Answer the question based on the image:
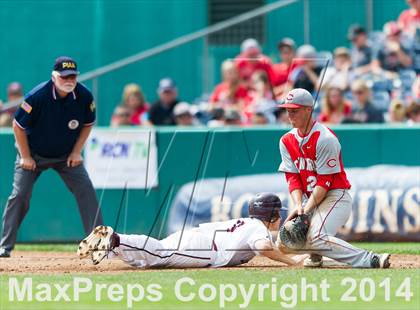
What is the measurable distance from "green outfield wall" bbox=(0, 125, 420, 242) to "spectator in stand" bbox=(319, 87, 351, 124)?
28.6 inches

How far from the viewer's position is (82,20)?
2105 centimetres

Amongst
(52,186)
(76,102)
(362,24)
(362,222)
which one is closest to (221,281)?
(76,102)

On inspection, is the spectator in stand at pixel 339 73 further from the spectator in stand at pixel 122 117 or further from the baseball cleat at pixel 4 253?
the baseball cleat at pixel 4 253

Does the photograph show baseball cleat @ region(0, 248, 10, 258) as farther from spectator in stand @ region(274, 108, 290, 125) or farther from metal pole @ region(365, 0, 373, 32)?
metal pole @ region(365, 0, 373, 32)

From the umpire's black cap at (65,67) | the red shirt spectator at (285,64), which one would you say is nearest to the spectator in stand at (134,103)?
the red shirt spectator at (285,64)

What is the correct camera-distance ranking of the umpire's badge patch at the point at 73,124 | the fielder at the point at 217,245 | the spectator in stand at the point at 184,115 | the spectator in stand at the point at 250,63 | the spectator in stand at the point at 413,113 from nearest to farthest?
the fielder at the point at 217,245 < the umpire's badge patch at the point at 73,124 < the spectator in stand at the point at 413,113 < the spectator in stand at the point at 184,115 < the spectator in stand at the point at 250,63

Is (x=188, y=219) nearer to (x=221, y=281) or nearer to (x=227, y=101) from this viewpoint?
(x=227, y=101)

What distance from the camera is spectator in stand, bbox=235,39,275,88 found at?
17922mm

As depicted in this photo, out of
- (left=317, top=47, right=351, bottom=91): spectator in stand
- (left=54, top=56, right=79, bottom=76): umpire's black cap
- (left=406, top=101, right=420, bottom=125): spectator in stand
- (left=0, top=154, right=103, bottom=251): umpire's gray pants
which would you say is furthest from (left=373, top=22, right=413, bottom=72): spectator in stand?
(left=54, top=56, right=79, bottom=76): umpire's black cap

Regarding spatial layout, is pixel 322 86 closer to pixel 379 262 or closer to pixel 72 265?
pixel 72 265

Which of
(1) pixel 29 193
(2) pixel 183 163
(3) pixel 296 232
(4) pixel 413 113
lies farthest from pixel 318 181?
(4) pixel 413 113

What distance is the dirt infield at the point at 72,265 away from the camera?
36.2 feet

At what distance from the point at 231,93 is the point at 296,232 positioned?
285 inches

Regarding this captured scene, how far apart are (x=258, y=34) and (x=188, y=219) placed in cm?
619
